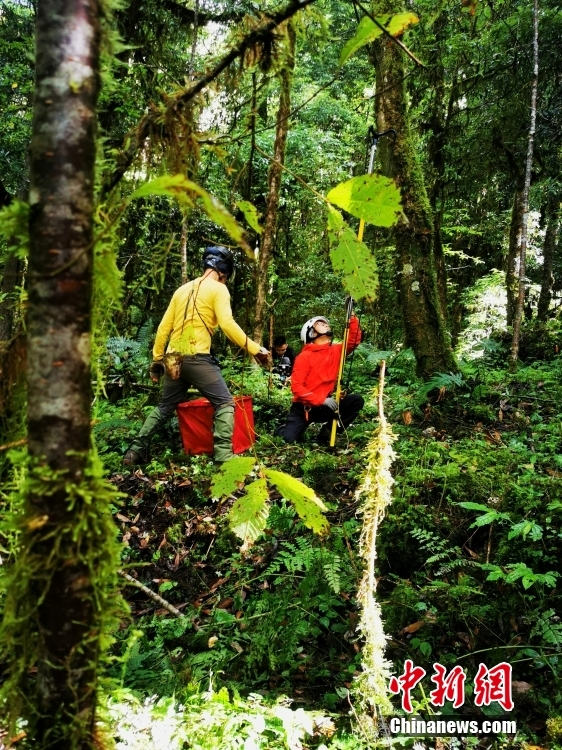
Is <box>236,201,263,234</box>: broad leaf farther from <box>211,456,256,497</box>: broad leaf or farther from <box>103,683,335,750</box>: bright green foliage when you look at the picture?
<box>103,683,335,750</box>: bright green foliage

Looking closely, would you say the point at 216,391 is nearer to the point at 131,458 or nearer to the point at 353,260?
the point at 131,458

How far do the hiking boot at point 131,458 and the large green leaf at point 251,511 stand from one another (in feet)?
13.8

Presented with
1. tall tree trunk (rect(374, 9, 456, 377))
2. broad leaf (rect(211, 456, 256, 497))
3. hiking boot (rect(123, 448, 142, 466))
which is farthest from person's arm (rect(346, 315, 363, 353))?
broad leaf (rect(211, 456, 256, 497))

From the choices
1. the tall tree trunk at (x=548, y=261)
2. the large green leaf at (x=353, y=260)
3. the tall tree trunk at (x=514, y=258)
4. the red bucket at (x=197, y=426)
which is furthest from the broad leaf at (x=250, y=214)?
the tall tree trunk at (x=548, y=261)

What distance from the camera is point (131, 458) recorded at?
5.50 meters

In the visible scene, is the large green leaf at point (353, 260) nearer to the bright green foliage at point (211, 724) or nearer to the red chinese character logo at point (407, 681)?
the bright green foliage at point (211, 724)

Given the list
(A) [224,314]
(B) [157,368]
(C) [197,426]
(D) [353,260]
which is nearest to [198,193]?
(D) [353,260]

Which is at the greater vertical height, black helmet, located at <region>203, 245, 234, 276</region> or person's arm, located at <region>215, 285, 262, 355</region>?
black helmet, located at <region>203, 245, 234, 276</region>

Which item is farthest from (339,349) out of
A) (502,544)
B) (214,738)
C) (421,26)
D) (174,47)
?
(174,47)

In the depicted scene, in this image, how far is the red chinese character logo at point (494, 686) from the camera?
2740 mm

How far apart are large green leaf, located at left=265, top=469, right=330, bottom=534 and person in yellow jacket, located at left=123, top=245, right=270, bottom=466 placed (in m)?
3.36

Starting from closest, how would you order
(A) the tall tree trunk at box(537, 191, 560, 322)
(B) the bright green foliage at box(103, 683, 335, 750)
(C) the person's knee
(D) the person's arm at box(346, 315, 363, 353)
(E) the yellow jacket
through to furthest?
1. (B) the bright green foliage at box(103, 683, 335, 750)
2. (E) the yellow jacket
3. (C) the person's knee
4. (D) the person's arm at box(346, 315, 363, 353)
5. (A) the tall tree trunk at box(537, 191, 560, 322)

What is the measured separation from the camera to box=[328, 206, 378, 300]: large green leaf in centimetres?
141

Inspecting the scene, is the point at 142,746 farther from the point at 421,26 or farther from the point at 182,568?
the point at 421,26
